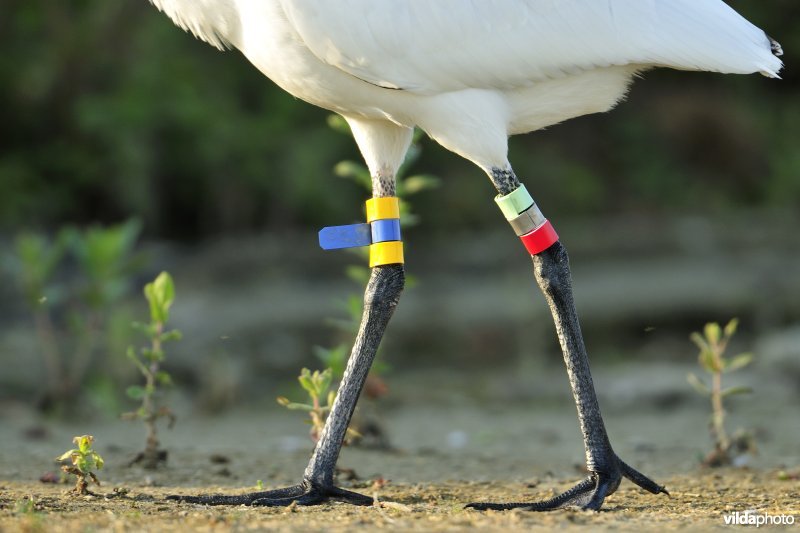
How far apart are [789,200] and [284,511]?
14.8m

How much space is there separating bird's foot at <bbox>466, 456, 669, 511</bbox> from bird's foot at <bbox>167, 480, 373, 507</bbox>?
1.53 ft

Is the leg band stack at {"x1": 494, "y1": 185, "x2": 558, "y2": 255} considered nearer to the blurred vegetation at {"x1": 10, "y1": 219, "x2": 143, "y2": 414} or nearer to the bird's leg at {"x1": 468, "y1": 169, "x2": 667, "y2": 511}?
the bird's leg at {"x1": 468, "y1": 169, "x2": 667, "y2": 511}

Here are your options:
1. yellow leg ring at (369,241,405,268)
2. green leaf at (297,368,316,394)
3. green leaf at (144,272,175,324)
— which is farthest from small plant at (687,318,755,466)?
green leaf at (144,272,175,324)

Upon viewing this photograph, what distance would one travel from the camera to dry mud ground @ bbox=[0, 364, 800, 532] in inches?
140

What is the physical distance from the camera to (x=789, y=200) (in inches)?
671

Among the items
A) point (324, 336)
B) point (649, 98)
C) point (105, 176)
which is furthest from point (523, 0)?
point (649, 98)

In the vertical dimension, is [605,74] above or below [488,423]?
above

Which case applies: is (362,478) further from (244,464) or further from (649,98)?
(649,98)

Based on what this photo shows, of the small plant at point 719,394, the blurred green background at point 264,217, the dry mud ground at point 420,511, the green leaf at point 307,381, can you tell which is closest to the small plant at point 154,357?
the dry mud ground at point 420,511

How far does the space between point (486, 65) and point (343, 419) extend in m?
1.40

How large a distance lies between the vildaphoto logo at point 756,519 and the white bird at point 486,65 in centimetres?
48

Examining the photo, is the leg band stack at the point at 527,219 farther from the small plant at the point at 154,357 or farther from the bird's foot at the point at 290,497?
the small plant at the point at 154,357

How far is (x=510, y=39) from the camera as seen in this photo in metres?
3.96

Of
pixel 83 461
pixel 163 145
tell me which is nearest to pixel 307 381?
pixel 83 461
